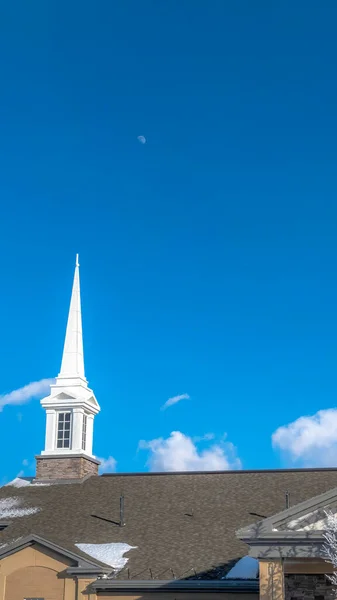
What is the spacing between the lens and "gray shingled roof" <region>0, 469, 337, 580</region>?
2747 centimetres

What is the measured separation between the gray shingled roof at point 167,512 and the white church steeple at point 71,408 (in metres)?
2.38

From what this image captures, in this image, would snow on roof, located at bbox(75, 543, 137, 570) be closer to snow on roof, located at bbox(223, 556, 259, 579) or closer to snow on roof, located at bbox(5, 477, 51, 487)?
snow on roof, located at bbox(223, 556, 259, 579)

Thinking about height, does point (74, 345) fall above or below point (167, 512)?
above

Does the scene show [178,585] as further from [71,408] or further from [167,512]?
[71,408]

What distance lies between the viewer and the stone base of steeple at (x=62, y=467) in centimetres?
3672

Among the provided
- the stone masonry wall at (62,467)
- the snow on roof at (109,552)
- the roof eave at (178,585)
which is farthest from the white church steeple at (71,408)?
the roof eave at (178,585)

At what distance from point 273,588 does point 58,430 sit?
56.4 feet

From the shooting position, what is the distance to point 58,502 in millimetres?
33719

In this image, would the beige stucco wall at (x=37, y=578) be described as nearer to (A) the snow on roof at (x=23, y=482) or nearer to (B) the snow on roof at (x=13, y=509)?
(B) the snow on roof at (x=13, y=509)

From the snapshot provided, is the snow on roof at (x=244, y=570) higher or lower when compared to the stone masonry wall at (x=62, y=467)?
lower

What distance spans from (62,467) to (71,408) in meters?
2.63

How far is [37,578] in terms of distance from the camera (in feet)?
90.1

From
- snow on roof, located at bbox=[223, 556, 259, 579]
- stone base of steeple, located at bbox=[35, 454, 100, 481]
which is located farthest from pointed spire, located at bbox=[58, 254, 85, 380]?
snow on roof, located at bbox=[223, 556, 259, 579]

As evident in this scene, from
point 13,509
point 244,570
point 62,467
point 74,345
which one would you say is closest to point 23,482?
point 62,467
